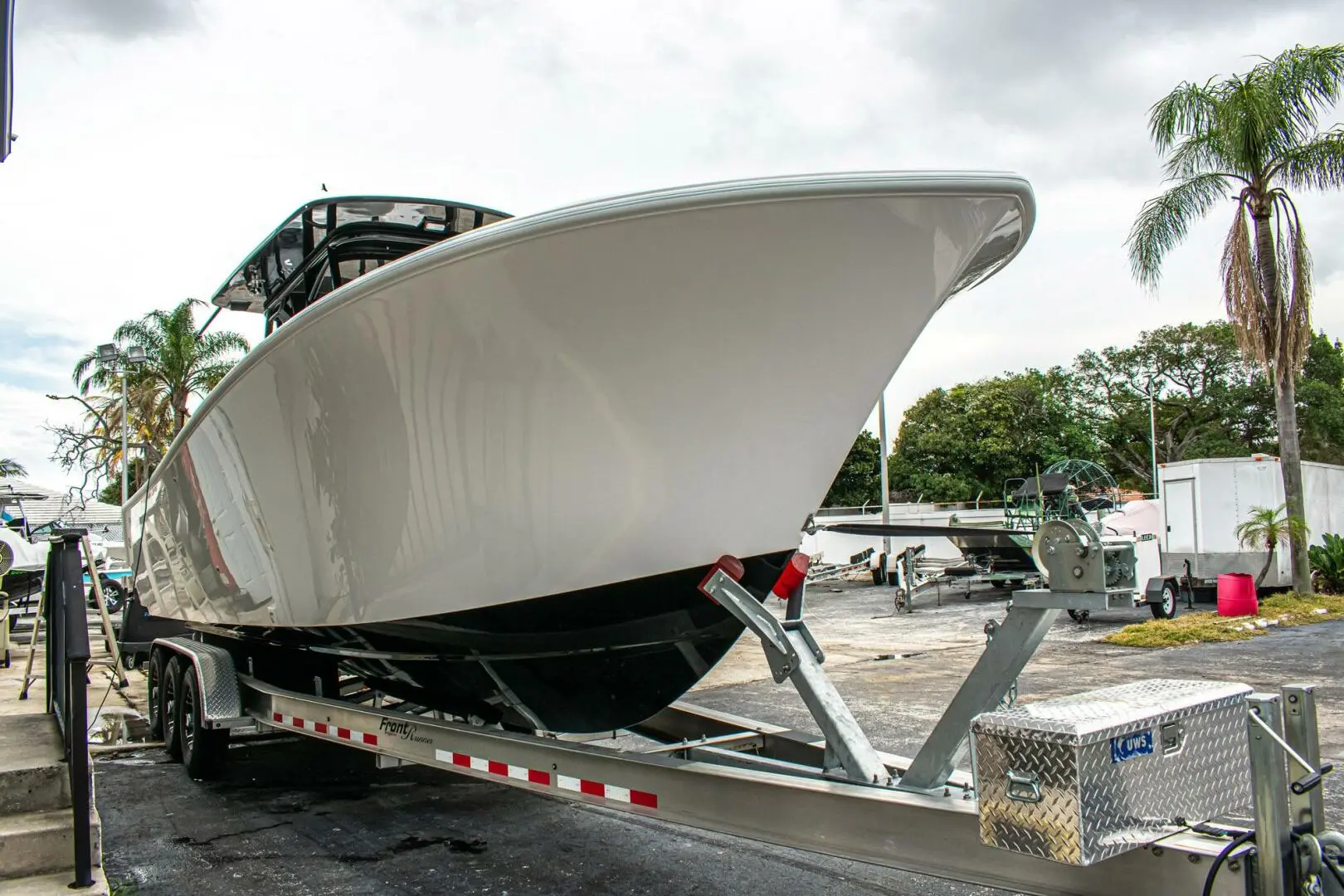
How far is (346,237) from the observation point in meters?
4.49

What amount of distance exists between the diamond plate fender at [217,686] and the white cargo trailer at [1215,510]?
12.9 metres

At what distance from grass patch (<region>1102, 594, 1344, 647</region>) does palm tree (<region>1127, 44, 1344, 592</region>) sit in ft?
2.44

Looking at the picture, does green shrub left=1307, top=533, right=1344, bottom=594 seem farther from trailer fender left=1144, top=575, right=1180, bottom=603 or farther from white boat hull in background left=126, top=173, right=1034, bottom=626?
white boat hull in background left=126, top=173, right=1034, bottom=626

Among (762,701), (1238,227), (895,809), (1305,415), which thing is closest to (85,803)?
(895,809)

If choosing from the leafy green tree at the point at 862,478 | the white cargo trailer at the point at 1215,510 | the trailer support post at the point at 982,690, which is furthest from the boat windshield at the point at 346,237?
the leafy green tree at the point at 862,478

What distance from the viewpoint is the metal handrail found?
308cm

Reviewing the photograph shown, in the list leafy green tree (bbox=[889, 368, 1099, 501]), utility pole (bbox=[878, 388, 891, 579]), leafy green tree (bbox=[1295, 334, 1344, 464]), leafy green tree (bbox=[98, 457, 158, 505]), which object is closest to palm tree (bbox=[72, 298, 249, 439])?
leafy green tree (bbox=[98, 457, 158, 505])

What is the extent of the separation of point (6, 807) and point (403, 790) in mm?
1974

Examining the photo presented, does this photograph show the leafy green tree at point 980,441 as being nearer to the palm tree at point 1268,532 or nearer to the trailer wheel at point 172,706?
the palm tree at point 1268,532

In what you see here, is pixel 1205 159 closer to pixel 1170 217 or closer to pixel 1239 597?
pixel 1170 217

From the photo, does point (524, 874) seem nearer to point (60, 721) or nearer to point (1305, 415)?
point (60, 721)

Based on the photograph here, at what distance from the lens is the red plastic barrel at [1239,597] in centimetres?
1177

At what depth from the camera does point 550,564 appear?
324 cm

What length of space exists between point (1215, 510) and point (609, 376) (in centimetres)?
1347
